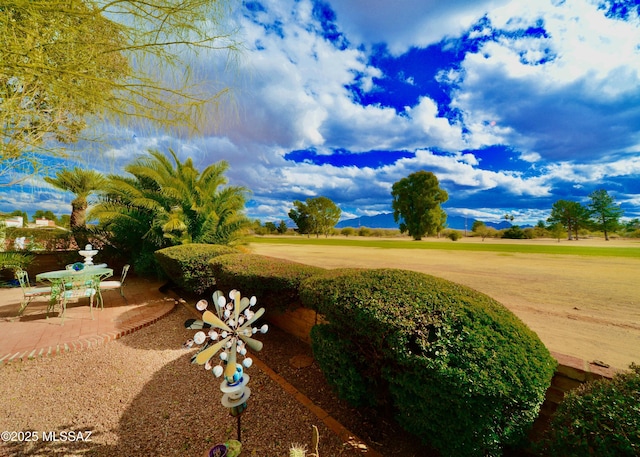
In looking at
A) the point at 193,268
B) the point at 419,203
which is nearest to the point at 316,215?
the point at 419,203

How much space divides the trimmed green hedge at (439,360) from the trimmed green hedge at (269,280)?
1237 millimetres

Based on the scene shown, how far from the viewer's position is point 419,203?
3353 centimetres

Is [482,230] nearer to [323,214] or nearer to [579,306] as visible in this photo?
[323,214]

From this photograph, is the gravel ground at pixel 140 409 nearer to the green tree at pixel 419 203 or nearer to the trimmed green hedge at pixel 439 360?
the trimmed green hedge at pixel 439 360

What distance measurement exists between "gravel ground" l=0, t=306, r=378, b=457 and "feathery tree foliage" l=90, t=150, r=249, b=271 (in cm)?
498

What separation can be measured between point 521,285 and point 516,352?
803cm

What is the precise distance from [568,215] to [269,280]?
3456 cm

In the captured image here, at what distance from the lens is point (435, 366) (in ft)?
5.75

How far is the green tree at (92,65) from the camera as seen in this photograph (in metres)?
2.13

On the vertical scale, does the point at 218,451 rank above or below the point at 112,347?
above

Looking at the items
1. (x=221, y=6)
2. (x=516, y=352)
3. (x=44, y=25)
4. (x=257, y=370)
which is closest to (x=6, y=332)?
(x=257, y=370)

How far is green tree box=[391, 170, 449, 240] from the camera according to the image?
33.0 metres

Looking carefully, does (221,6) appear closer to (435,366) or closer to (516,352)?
(435,366)

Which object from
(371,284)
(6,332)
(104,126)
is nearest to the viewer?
(371,284)
